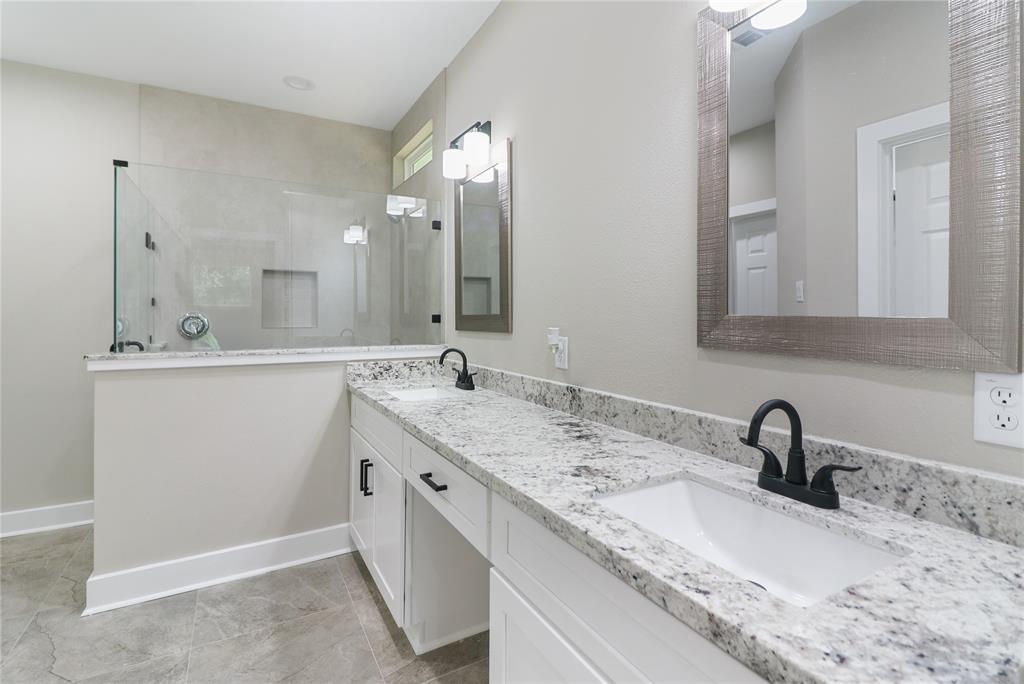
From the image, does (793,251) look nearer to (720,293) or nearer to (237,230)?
(720,293)

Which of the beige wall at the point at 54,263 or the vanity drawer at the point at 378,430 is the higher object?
the beige wall at the point at 54,263

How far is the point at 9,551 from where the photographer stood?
7.83ft

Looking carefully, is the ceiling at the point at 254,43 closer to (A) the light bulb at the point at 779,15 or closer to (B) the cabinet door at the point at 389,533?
(A) the light bulb at the point at 779,15

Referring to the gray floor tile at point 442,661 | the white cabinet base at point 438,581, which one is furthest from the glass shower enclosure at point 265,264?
the gray floor tile at point 442,661

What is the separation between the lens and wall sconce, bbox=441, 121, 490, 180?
7.04 ft

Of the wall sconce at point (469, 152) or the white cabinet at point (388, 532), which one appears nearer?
the white cabinet at point (388, 532)

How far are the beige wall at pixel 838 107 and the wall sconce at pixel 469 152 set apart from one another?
1.37 metres

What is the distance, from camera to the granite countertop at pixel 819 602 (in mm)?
458

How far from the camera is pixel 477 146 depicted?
7.07 feet

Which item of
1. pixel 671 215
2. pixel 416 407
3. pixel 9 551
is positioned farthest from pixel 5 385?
pixel 671 215

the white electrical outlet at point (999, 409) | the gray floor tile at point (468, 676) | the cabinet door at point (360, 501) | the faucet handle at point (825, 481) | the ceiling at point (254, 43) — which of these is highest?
the ceiling at point (254, 43)

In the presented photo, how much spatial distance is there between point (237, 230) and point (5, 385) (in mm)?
1684

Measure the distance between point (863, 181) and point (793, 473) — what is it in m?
0.57

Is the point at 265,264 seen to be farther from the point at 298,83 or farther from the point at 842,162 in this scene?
the point at 842,162
